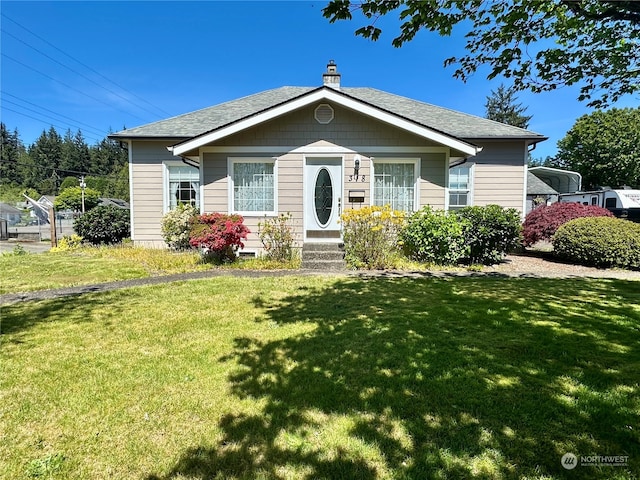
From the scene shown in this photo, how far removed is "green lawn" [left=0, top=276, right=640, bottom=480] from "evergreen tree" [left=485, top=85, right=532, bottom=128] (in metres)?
48.3

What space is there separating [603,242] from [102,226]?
607 inches

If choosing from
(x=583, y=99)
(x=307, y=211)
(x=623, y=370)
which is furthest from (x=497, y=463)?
(x=307, y=211)

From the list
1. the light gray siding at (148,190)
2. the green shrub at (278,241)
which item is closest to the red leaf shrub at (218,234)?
the green shrub at (278,241)

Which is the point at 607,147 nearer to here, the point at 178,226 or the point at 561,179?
the point at 561,179

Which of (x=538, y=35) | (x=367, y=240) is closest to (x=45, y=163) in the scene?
(x=367, y=240)

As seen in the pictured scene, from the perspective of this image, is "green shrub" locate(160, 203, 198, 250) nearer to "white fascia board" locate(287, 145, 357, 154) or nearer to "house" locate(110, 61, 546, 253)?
"house" locate(110, 61, 546, 253)

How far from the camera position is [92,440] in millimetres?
2307

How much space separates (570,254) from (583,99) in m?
4.33

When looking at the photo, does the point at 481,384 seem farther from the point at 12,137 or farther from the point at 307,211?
the point at 12,137

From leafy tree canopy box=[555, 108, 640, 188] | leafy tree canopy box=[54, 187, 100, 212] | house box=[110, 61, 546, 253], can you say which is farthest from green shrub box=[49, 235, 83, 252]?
leafy tree canopy box=[555, 108, 640, 188]

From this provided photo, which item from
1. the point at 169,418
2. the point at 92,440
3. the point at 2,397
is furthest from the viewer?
the point at 2,397

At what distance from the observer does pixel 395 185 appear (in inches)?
400

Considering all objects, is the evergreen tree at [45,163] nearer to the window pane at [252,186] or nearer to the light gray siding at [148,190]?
the light gray siding at [148,190]

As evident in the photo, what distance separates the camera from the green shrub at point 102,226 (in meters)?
12.3
